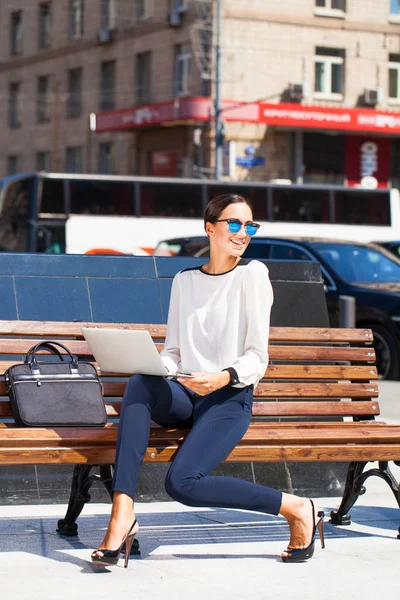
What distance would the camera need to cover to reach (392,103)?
45.0 metres

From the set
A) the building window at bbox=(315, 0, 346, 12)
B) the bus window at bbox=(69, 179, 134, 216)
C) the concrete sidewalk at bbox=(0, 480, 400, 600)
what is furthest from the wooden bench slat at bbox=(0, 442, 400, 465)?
the building window at bbox=(315, 0, 346, 12)

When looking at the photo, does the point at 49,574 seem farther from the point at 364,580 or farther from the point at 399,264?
the point at 399,264

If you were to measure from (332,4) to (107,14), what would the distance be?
29.6ft

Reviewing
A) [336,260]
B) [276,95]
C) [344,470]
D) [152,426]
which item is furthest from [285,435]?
[276,95]

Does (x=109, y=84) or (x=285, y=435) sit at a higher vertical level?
(x=109, y=84)

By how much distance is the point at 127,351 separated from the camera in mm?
5059

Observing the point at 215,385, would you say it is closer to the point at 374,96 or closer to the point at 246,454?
the point at 246,454

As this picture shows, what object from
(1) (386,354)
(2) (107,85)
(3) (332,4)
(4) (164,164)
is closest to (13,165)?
(2) (107,85)

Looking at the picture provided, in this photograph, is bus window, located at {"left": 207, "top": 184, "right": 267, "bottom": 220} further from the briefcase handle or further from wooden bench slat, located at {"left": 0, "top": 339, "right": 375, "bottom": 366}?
the briefcase handle

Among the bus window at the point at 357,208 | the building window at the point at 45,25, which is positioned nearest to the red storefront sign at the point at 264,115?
the building window at the point at 45,25

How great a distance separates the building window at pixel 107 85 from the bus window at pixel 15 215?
1909cm

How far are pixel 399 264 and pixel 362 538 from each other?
10.7m

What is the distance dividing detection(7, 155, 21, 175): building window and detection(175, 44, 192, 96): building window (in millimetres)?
11415

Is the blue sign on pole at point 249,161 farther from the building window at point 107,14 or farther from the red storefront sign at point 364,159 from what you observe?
the building window at point 107,14
